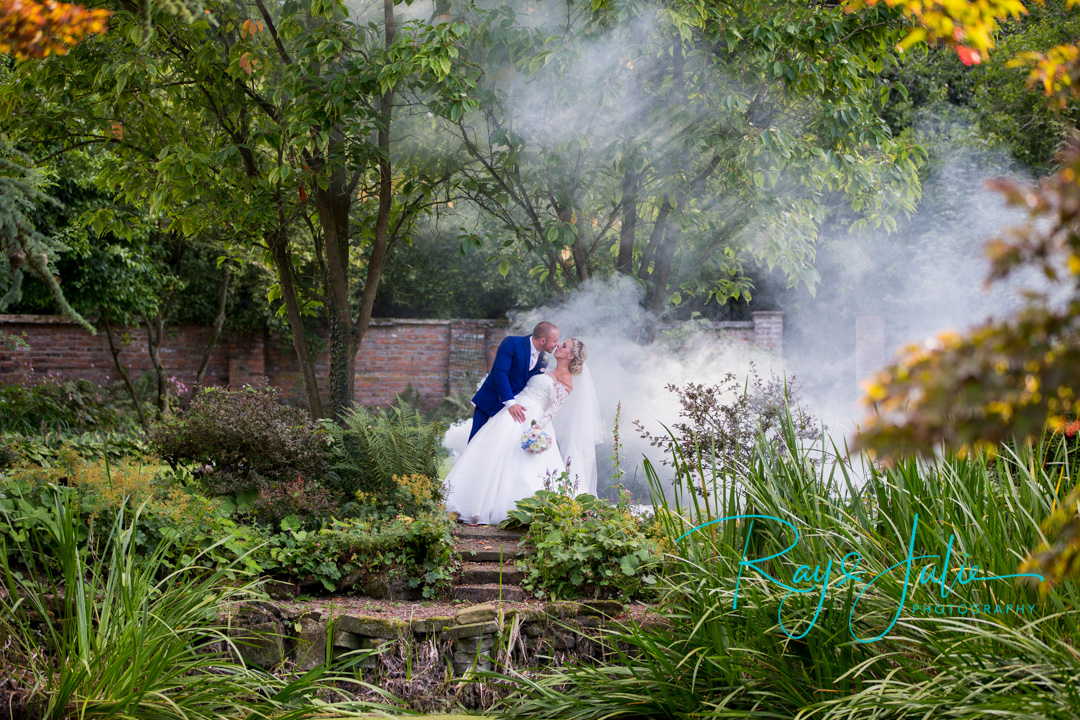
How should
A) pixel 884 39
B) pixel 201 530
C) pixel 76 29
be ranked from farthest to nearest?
pixel 884 39 → pixel 201 530 → pixel 76 29

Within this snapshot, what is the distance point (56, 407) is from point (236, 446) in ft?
19.2

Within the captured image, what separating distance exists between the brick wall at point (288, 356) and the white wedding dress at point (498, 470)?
20.1 ft

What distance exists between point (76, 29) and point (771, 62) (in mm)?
4425

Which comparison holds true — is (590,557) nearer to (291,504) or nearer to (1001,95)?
(291,504)

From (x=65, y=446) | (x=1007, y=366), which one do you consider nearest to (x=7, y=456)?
(x=65, y=446)

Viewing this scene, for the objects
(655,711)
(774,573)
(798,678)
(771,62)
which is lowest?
(655,711)

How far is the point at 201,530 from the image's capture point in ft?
13.9

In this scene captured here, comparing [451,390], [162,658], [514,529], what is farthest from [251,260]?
[162,658]

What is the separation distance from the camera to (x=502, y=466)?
18.9 ft

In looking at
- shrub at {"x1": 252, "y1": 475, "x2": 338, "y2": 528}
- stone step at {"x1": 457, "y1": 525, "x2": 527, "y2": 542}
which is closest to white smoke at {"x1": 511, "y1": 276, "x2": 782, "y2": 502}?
stone step at {"x1": 457, "y1": 525, "x2": 527, "y2": 542}

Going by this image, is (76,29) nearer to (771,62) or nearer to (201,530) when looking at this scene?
(201,530)

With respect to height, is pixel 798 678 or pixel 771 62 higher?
pixel 771 62

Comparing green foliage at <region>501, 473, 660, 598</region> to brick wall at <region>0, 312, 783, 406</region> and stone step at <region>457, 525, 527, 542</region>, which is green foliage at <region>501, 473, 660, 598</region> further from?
brick wall at <region>0, 312, 783, 406</region>

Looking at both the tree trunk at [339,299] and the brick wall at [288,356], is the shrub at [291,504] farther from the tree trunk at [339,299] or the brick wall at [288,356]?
the brick wall at [288,356]
